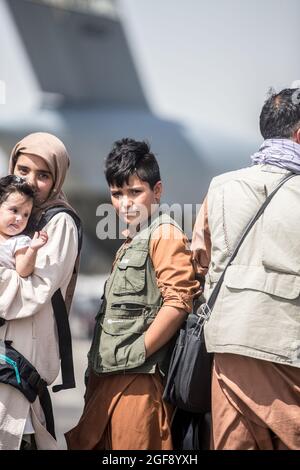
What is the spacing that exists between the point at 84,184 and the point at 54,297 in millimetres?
15443

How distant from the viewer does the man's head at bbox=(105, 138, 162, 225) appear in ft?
9.32

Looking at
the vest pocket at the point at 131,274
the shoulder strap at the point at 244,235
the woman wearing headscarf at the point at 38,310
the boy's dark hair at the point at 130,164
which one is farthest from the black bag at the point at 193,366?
the boy's dark hair at the point at 130,164

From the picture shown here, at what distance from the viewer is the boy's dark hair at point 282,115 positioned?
2586 millimetres

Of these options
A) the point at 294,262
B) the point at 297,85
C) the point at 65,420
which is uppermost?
the point at 297,85

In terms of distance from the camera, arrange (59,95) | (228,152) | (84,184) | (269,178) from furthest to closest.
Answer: (59,95) → (228,152) → (84,184) → (269,178)

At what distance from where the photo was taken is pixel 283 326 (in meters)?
2.38

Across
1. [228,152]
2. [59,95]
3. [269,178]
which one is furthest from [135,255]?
[59,95]

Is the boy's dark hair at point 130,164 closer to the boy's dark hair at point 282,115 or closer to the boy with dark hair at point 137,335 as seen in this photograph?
the boy with dark hair at point 137,335

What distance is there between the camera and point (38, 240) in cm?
261

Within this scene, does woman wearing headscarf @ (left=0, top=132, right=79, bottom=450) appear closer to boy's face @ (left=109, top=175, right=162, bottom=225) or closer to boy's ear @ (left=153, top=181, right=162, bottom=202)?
boy's face @ (left=109, top=175, right=162, bottom=225)

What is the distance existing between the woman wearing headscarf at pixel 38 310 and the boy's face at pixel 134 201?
0.62 ft

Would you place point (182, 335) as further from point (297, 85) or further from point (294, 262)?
point (297, 85)
